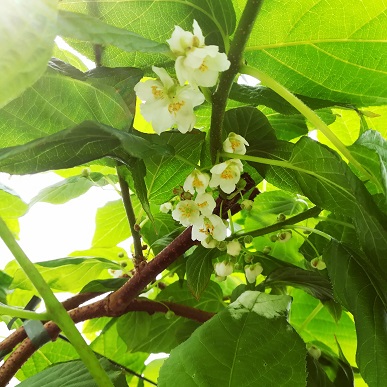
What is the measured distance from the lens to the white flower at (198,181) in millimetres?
383

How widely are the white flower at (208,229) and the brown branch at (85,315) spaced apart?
11 centimetres

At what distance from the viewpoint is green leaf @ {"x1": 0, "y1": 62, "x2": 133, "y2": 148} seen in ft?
1.12

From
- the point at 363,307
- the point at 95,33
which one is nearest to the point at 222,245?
the point at 363,307

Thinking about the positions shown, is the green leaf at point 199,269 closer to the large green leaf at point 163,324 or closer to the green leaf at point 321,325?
the large green leaf at point 163,324

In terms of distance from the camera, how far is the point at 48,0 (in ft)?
0.79

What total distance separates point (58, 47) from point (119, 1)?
0.43 feet

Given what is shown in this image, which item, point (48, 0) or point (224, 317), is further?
point (224, 317)

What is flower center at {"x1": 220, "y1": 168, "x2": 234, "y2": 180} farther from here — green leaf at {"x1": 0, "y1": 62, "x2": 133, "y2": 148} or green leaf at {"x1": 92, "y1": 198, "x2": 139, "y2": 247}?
green leaf at {"x1": 92, "y1": 198, "x2": 139, "y2": 247}

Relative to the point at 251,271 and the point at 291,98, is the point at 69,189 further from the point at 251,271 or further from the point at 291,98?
the point at 291,98

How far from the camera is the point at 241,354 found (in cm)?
36

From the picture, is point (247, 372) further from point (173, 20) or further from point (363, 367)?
point (173, 20)

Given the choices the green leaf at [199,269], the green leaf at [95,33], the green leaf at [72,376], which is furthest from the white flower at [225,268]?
the green leaf at [95,33]

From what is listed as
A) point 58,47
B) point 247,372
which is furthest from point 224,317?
point 58,47

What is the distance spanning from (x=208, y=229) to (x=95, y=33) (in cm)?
20
